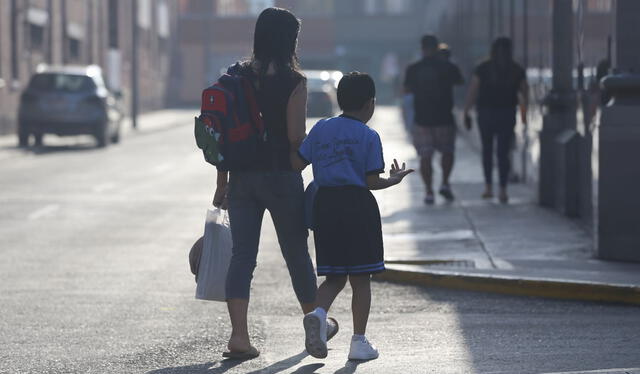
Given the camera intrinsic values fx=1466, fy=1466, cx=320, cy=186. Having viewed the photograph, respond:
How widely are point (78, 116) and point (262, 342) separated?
23056 mm

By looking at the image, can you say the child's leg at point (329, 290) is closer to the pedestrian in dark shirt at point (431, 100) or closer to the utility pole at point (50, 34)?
the pedestrian in dark shirt at point (431, 100)

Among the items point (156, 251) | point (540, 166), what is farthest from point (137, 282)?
point (540, 166)

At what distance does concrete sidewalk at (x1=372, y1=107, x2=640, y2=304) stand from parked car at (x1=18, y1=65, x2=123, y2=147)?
44.0 ft

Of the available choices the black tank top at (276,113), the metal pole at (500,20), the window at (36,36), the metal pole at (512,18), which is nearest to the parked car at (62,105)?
the metal pole at (500,20)

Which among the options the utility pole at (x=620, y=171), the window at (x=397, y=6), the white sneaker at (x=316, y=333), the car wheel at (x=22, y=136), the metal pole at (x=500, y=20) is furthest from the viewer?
the window at (x=397, y=6)

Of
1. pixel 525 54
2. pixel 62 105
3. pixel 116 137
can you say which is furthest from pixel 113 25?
pixel 525 54

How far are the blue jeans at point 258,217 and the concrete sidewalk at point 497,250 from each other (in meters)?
2.67

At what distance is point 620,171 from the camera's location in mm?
10367

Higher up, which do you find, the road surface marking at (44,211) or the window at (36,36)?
the window at (36,36)

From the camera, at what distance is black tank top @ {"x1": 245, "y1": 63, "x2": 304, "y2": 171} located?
22.1ft

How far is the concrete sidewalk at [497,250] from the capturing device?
9.18 meters

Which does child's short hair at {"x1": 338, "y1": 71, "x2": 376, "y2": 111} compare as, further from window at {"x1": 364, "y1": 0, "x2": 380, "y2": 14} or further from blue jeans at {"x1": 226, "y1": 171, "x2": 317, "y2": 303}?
window at {"x1": 364, "y1": 0, "x2": 380, "y2": 14}

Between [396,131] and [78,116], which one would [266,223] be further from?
[396,131]

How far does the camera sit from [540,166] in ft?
50.2
